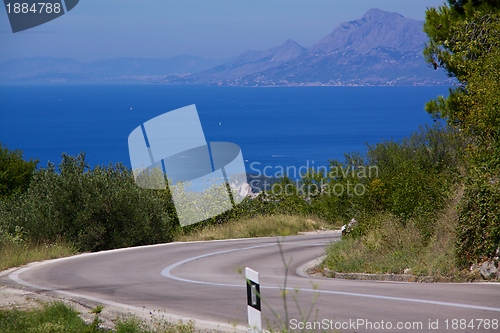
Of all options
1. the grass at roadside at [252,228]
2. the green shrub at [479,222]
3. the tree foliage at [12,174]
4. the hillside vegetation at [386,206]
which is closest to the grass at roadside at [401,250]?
the hillside vegetation at [386,206]

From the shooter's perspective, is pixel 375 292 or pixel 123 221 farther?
pixel 123 221

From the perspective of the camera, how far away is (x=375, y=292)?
7.87 meters

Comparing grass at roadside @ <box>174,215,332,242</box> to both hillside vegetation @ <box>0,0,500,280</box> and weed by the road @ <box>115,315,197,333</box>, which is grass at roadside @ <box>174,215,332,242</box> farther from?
weed by the road @ <box>115,315,197,333</box>

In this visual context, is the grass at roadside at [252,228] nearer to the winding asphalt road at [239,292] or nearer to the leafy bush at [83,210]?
the leafy bush at [83,210]

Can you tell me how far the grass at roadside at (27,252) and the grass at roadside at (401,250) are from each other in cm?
799

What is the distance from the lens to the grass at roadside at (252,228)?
2052 centimetres

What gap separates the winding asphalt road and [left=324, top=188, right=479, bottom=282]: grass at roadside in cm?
89

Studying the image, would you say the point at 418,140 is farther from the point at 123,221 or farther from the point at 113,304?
the point at 113,304

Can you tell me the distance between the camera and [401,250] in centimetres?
1080

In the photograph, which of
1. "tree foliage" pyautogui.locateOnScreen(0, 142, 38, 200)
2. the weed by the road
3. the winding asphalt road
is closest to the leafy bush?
the winding asphalt road

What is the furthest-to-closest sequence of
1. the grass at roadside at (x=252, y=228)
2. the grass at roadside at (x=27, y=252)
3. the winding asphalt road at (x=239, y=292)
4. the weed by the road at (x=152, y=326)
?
1. the grass at roadside at (x=252, y=228)
2. the grass at roadside at (x=27, y=252)
3. the winding asphalt road at (x=239, y=292)
4. the weed by the road at (x=152, y=326)

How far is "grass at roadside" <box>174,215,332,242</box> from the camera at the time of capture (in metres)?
20.5

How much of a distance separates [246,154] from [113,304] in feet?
489

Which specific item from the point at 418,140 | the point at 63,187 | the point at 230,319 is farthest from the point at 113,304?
the point at 418,140
